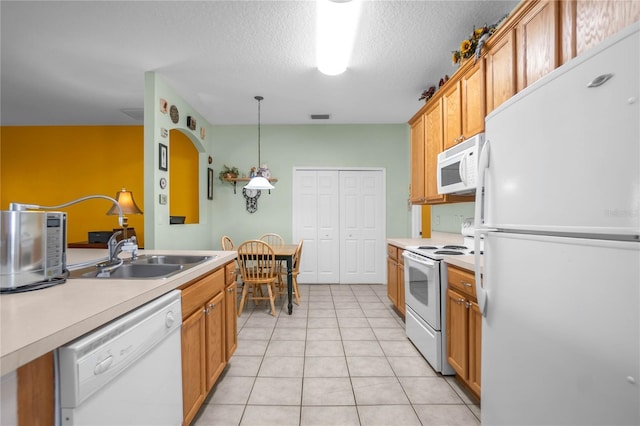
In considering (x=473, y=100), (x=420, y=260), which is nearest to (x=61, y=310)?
(x=420, y=260)

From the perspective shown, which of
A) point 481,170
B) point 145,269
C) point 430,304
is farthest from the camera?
point 430,304

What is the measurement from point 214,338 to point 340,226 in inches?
126

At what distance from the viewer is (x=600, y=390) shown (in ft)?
2.36

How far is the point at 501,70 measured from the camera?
69.9 inches

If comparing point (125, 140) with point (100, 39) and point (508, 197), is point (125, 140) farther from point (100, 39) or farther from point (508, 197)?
point (508, 197)

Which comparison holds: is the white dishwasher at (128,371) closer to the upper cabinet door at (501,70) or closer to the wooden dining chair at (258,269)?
the wooden dining chair at (258,269)

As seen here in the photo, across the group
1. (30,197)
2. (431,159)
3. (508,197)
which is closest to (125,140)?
(30,197)

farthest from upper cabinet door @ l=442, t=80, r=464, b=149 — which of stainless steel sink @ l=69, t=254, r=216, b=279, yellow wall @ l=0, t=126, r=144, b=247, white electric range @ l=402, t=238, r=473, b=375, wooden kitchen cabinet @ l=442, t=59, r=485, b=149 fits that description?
yellow wall @ l=0, t=126, r=144, b=247

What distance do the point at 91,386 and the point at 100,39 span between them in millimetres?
2845

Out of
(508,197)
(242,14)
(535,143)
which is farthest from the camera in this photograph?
(242,14)

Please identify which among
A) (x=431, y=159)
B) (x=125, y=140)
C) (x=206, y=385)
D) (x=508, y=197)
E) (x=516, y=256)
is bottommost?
(x=206, y=385)

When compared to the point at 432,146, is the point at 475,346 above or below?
below

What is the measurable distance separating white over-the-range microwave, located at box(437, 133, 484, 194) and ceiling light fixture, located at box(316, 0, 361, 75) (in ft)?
4.18

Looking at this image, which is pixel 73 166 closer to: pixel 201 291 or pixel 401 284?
pixel 201 291
